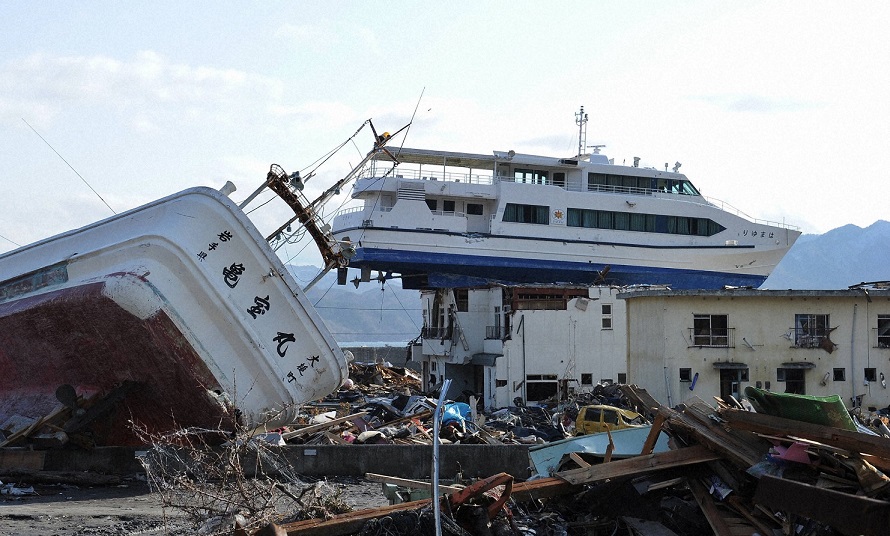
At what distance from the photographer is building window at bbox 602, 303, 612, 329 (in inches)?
1158

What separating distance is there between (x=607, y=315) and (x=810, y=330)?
824 cm

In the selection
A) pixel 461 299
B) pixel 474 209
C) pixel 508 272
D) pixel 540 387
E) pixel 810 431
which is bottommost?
pixel 540 387

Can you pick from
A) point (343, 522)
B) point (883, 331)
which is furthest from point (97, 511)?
point (883, 331)

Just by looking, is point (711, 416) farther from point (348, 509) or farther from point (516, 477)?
point (516, 477)

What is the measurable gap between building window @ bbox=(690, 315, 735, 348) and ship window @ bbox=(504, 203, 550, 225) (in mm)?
16002

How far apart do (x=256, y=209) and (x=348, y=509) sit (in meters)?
6.79

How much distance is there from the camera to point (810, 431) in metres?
7.45

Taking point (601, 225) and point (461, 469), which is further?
point (601, 225)

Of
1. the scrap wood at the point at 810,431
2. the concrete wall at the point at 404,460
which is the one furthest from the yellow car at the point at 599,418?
the scrap wood at the point at 810,431

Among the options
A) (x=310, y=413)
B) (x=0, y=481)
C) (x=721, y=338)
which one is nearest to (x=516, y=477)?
(x=0, y=481)

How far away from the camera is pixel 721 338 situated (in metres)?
22.2

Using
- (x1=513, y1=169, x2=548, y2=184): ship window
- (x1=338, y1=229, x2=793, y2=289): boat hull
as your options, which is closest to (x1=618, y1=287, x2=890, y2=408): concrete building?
(x1=338, y1=229, x2=793, y2=289): boat hull

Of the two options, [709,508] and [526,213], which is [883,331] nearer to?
[709,508]

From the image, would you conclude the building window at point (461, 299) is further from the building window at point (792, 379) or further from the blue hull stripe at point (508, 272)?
the building window at point (792, 379)
